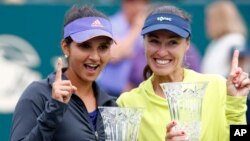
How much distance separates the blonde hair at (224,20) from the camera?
32.6 feet

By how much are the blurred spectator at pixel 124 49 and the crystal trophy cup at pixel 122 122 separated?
13.5ft

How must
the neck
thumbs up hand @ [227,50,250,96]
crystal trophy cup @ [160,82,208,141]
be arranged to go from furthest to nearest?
1. the neck
2. thumbs up hand @ [227,50,250,96]
3. crystal trophy cup @ [160,82,208,141]

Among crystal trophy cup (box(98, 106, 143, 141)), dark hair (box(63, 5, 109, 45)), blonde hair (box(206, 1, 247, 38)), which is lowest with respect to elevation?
crystal trophy cup (box(98, 106, 143, 141))

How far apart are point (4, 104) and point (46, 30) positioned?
877mm

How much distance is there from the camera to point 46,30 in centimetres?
1005

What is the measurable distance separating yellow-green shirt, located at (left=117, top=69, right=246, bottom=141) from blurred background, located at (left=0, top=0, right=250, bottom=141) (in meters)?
4.52

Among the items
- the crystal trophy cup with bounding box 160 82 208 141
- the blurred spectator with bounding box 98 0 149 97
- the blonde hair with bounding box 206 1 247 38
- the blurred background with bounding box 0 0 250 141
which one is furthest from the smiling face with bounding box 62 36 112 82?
the blonde hair with bounding box 206 1 247 38

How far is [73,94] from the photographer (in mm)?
5051

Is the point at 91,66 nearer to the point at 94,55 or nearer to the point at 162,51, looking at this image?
the point at 94,55

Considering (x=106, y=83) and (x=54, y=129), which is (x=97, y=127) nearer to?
(x=54, y=129)

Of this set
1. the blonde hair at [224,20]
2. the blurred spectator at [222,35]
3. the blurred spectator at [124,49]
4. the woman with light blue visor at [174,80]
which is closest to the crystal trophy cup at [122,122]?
the woman with light blue visor at [174,80]

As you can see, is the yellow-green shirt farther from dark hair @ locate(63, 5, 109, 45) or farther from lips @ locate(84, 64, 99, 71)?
dark hair @ locate(63, 5, 109, 45)

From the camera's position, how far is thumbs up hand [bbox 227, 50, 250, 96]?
4949mm

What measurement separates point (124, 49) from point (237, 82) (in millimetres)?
4395
